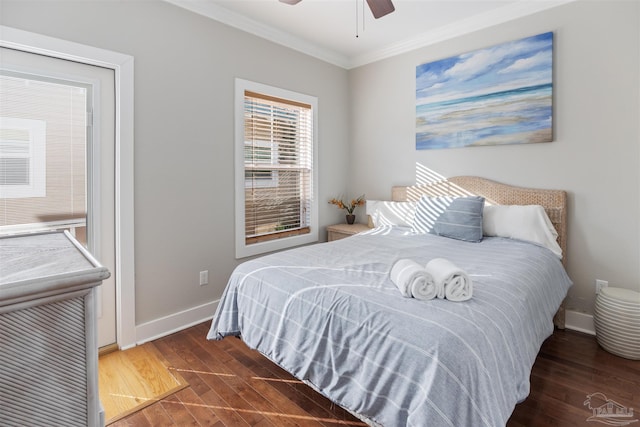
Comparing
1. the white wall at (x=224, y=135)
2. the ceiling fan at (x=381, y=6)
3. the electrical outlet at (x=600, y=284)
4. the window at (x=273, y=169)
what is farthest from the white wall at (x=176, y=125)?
the electrical outlet at (x=600, y=284)

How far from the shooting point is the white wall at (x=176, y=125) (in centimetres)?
239

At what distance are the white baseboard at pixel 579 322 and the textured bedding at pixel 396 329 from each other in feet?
1.94

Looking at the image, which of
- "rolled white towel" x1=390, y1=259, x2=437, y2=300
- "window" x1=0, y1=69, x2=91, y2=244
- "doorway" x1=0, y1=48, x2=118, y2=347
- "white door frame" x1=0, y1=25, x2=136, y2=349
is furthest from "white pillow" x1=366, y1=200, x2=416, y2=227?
"window" x1=0, y1=69, x2=91, y2=244

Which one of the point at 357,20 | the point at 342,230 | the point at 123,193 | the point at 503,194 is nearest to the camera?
the point at 123,193

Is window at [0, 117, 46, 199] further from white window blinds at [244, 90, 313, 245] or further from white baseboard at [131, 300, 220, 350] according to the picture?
white window blinds at [244, 90, 313, 245]

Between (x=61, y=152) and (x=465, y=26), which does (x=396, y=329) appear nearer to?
(x=61, y=152)

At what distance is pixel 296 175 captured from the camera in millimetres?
3906

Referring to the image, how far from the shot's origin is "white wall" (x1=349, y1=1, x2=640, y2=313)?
252 cm

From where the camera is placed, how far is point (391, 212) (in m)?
3.64

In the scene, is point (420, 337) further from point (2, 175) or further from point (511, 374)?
point (2, 175)

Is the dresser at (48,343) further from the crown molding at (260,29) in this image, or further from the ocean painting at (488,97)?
the ocean painting at (488,97)

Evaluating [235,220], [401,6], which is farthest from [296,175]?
[401,6]

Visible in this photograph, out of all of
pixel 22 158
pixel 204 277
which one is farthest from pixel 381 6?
pixel 204 277

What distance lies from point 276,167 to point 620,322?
10.2 feet
